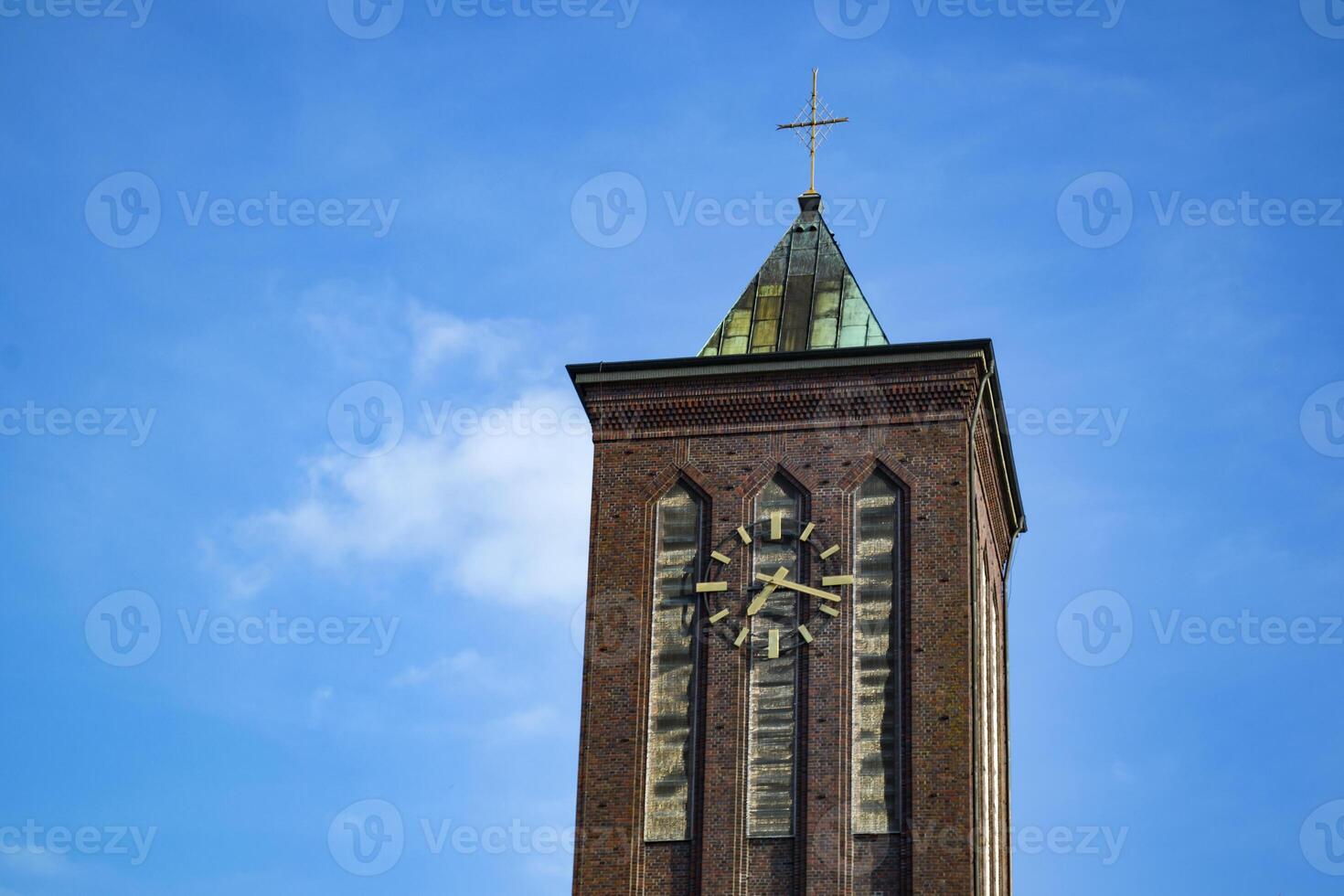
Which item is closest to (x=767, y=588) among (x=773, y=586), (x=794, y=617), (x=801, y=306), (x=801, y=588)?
(x=773, y=586)

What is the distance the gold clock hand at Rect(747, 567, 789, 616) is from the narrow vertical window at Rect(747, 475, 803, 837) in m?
0.08

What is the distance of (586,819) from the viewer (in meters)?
36.4

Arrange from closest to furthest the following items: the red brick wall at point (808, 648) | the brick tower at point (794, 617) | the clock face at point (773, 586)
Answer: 1. the red brick wall at point (808, 648)
2. the brick tower at point (794, 617)
3. the clock face at point (773, 586)

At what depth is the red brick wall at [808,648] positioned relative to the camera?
35406 mm

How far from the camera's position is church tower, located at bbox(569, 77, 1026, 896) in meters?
35.7

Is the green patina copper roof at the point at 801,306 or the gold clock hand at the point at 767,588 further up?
the green patina copper roof at the point at 801,306

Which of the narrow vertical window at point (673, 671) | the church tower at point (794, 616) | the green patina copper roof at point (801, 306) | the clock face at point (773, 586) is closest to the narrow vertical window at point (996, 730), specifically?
Result: the church tower at point (794, 616)

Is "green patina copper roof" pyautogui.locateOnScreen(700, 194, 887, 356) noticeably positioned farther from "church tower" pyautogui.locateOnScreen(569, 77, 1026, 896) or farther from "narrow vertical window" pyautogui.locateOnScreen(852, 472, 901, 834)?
"narrow vertical window" pyautogui.locateOnScreen(852, 472, 901, 834)

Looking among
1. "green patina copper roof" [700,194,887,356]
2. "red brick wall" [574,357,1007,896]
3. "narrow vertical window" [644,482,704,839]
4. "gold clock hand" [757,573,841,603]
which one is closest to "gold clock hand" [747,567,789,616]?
"gold clock hand" [757,573,841,603]

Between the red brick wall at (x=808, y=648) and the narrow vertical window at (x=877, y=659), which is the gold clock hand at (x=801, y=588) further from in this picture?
the red brick wall at (x=808, y=648)

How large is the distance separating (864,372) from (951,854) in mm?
8073

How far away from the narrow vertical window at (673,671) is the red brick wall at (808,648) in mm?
186

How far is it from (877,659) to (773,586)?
6.57ft

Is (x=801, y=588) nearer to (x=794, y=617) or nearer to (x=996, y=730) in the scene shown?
(x=794, y=617)
